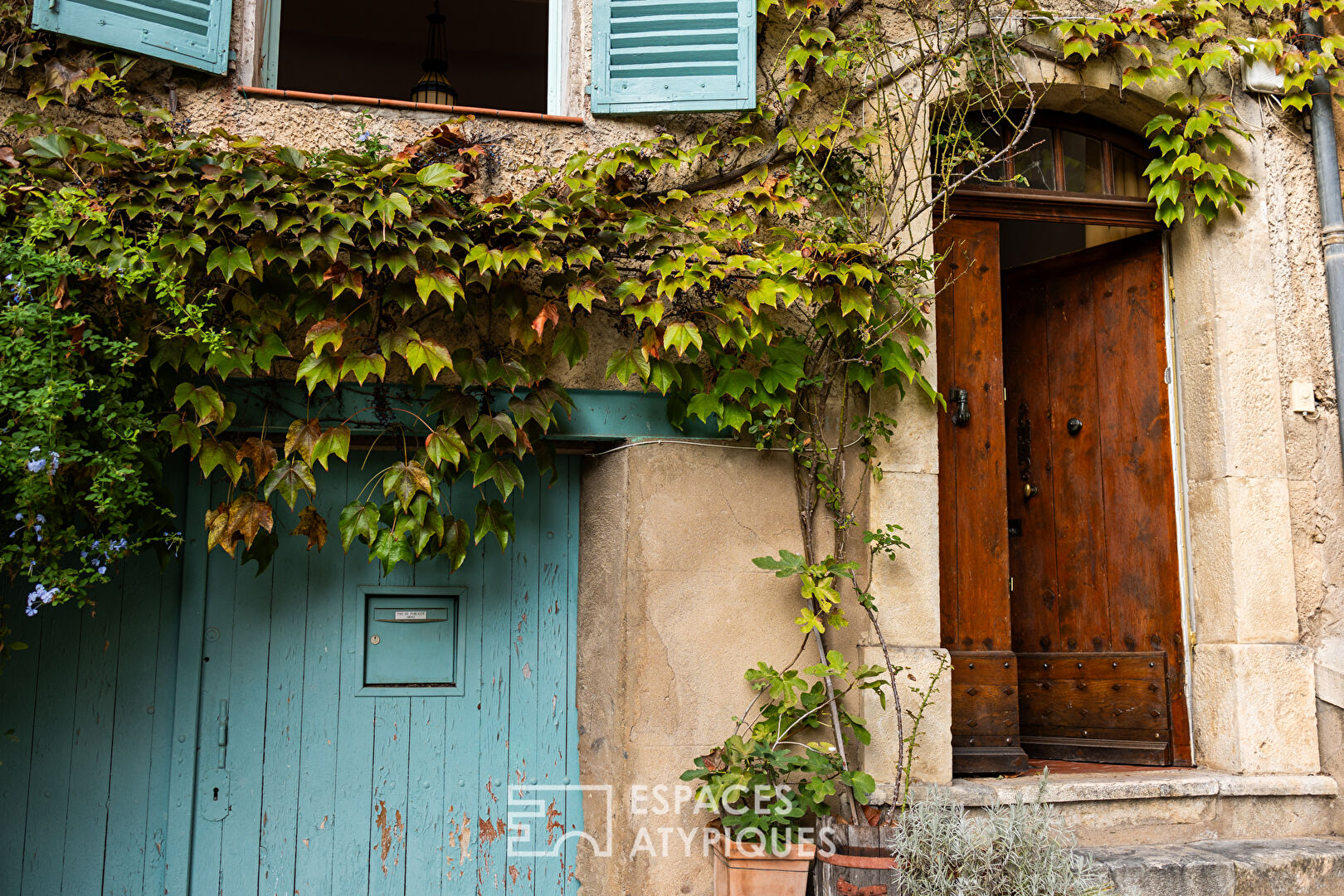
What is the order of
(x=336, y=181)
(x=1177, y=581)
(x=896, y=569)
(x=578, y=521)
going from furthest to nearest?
(x=1177, y=581), (x=578, y=521), (x=896, y=569), (x=336, y=181)

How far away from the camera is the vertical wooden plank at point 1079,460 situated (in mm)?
4168

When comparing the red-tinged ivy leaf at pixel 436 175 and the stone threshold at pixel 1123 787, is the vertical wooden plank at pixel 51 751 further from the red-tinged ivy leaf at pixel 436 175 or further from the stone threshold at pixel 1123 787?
the stone threshold at pixel 1123 787

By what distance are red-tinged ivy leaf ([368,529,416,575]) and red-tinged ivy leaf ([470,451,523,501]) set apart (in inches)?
11.5

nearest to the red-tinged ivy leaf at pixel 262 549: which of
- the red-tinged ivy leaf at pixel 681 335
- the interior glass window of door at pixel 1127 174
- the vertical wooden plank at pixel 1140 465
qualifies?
the red-tinged ivy leaf at pixel 681 335

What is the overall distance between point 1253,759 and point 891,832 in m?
1.47

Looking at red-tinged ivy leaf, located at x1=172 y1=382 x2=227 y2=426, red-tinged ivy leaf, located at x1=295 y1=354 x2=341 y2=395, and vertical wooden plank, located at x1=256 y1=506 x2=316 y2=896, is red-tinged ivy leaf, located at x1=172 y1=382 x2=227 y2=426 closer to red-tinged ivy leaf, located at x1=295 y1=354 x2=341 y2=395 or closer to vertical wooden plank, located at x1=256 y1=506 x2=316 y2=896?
red-tinged ivy leaf, located at x1=295 y1=354 x2=341 y2=395

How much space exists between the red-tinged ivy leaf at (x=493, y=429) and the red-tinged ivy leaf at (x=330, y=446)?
0.39 m

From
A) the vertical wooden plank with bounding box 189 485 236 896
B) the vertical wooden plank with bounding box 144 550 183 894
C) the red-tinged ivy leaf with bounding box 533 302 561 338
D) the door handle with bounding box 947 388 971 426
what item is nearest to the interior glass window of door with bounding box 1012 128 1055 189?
the door handle with bounding box 947 388 971 426

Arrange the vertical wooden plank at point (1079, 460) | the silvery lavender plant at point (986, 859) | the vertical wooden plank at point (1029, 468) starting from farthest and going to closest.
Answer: the vertical wooden plank at point (1029, 468)
the vertical wooden plank at point (1079, 460)
the silvery lavender plant at point (986, 859)

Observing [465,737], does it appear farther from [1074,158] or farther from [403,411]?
[1074,158]

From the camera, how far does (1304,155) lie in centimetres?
394

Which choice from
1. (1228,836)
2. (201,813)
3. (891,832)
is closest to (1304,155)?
(1228,836)

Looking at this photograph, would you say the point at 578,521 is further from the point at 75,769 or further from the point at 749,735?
the point at 75,769

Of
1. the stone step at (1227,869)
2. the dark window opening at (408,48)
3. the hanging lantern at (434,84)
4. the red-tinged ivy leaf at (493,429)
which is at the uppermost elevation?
the dark window opening at (408,48)
